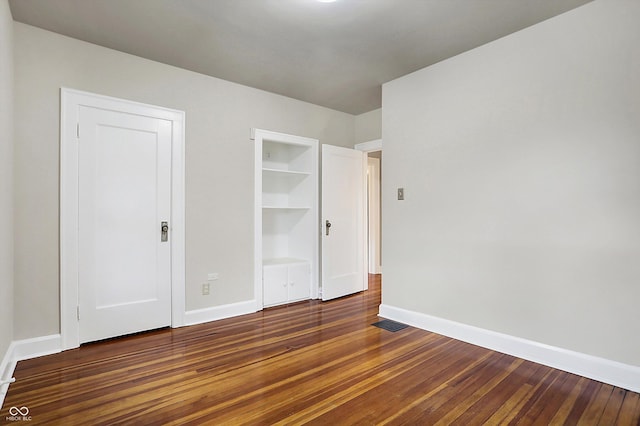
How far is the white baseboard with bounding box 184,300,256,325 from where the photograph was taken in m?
3.46

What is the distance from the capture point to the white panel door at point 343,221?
4.42 metres

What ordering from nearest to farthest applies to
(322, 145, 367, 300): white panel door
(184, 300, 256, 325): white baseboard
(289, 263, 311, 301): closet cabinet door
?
(184, 300, 256, 325): white baseboard < (289, 263, 311, 301): closet cabinet door < (322, 145, 367, 300): white panel door

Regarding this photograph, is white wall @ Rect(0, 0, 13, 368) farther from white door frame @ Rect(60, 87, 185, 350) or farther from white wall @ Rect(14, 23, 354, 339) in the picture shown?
white door frame @ Rect(60, 87, 185, 350)

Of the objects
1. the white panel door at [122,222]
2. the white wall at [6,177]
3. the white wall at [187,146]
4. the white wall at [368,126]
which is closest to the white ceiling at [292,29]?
the white wall at [187,146]

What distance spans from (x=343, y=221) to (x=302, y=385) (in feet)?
8.78

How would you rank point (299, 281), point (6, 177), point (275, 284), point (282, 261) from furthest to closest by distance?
point (282, 261) < point (299, 281) < point (275, 284) < point (6, 177)

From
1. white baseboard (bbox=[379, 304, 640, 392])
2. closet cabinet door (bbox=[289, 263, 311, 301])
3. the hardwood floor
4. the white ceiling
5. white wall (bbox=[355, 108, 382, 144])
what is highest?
the white ceiling

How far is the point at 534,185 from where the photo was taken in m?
2.64

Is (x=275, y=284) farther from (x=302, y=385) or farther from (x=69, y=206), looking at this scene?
(x=69, y=206)

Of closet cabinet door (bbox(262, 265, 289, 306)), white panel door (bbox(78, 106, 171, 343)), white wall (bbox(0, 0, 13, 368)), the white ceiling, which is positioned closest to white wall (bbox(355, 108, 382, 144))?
the white ceiling

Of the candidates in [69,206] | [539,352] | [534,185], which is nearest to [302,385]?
[539,352]

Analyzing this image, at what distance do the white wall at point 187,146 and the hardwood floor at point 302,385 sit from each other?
676 millimetres

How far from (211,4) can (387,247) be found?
2.81m

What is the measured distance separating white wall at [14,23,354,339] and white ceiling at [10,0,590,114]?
0.67 feet
